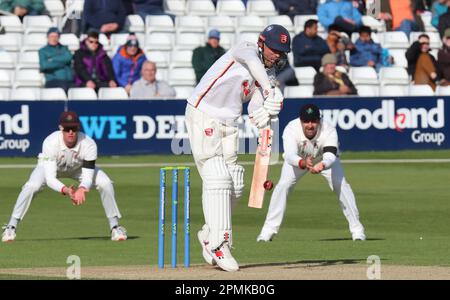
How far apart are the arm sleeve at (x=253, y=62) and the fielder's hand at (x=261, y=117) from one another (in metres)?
0.19

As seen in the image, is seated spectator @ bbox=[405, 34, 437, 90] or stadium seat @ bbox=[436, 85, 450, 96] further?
seated spectator @ bbox=[405, 34, 437, 90]

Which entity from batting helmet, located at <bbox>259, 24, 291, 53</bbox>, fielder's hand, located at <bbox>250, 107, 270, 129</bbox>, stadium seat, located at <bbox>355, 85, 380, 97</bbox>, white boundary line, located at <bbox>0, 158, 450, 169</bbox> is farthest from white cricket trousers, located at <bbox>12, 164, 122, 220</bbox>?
stadium seat, located at <bbox>355, 85, 380, 97</bbox>

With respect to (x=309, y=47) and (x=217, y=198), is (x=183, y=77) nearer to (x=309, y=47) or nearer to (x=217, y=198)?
(x=309, y=47)

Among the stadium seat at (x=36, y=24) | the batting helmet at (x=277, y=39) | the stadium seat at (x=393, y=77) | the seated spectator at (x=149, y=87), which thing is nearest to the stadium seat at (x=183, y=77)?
the seated spectator at (x=149, y=87)

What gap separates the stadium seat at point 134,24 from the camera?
2902 centimetres

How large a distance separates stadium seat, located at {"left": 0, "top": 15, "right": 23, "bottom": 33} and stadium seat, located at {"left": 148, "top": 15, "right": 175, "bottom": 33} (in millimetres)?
2572

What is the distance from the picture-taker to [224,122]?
12.4 meters

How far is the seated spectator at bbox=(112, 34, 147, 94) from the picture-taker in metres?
27.2

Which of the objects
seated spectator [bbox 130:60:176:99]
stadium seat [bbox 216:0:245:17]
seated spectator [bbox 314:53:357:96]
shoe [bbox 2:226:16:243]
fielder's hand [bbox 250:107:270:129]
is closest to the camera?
fielder's hand [bbox 250:107:270:129]

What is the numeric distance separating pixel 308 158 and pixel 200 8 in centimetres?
1409

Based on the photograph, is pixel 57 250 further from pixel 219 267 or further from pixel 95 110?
pixel 95 110

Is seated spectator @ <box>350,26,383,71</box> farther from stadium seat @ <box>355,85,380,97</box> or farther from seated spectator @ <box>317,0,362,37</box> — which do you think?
stadium seat @ <box>355,85,380,97</box>

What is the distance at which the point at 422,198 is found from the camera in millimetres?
21453
